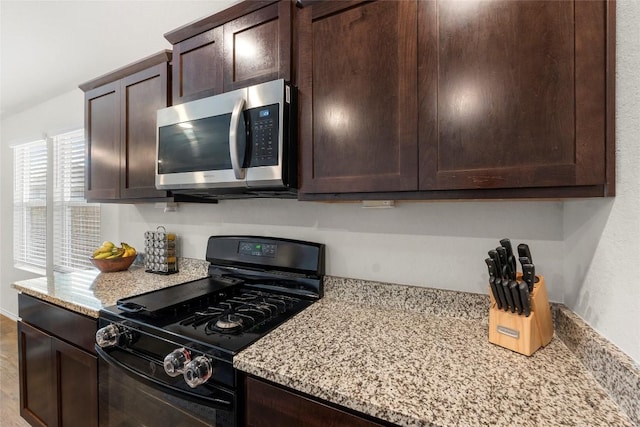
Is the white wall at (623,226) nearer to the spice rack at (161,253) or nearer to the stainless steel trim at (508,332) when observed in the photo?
the stainless steel trim at (508,332)

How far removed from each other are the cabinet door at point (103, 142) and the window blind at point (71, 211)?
0.90m

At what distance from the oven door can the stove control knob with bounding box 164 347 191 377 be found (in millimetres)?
69

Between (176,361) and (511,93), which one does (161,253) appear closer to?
(176,361)

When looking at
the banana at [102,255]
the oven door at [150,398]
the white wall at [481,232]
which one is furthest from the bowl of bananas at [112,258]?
the oven door at [150,398]

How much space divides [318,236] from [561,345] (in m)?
1.02

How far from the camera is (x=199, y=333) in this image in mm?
984

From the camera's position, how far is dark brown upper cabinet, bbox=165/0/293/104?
3.78 feet

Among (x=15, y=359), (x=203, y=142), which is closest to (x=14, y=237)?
(x=15, y=359)

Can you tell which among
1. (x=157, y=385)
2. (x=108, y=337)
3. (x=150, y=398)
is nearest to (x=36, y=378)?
(x=108, y=337)

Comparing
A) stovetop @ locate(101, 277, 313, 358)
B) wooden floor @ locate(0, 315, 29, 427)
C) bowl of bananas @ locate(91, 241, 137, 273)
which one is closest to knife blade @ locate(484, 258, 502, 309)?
stovetop @ locate(101, 277, 313, 358)

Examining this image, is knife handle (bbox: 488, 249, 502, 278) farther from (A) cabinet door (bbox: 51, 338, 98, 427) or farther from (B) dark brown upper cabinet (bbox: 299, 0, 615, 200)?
(A) cabinet door (bbox: 51, 338, 98, 427)

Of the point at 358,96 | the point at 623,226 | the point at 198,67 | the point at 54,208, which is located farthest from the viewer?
the point at 54,208

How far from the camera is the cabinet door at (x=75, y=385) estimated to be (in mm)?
1263

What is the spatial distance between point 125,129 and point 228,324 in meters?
1.44
